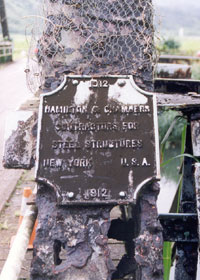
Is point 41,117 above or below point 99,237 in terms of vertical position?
above

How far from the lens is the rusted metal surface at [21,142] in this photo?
2455 millimetres

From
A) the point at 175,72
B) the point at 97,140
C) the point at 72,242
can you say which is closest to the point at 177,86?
the point at 97,140

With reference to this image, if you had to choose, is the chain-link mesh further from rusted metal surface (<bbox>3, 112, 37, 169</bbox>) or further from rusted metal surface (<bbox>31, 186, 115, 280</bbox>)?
rusted metal surface (<bbox>31, 186, 115, 280</bbox>)

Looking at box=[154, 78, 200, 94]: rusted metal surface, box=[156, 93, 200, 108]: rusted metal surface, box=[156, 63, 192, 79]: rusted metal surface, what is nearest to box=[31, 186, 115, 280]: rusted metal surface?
box=[156, 93, 200, 108]: rusted metal surface

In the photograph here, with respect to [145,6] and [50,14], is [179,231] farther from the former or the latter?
[50,14]

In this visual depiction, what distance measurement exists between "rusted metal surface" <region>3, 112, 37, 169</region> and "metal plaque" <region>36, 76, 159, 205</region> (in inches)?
8.1

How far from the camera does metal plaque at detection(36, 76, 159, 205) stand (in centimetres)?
222

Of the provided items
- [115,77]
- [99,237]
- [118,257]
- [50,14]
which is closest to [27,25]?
[50,14]

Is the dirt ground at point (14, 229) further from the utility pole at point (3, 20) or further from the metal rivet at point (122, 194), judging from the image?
the utility pole at point (3, 20)

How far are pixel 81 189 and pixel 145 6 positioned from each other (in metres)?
1.39

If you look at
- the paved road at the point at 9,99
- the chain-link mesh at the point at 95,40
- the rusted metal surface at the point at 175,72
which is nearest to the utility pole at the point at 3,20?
the paved road at the point at 9,99

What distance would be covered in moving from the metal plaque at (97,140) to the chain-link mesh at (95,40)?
0.58 feet

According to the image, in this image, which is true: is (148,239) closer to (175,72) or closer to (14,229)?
(14,229)

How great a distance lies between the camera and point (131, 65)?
2576 millimetres
